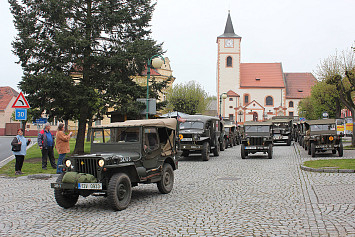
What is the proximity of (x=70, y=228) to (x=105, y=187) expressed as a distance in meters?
1.59

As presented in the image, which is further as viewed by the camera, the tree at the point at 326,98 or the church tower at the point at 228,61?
the church tower at the point at 228,61

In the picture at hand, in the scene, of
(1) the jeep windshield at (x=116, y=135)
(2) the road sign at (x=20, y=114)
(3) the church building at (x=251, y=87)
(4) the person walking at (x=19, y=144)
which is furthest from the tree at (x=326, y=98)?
(3) the church building at (x=251, y=87)

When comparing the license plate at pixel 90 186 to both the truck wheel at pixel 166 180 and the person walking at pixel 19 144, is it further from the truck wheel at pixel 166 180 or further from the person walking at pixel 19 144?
the person walking at pixel 19 144

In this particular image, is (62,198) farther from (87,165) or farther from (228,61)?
(228,61)

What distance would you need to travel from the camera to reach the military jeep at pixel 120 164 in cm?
796

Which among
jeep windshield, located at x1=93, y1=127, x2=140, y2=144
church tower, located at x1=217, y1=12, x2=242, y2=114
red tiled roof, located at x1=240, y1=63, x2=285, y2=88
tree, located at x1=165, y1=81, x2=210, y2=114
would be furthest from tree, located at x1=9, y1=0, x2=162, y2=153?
red tiled roof, located at x1=240, y1=63, x2=285, y2=88

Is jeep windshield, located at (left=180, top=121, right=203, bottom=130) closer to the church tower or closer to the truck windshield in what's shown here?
the truck windshield

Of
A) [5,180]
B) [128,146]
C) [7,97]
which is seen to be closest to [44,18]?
[5,180]

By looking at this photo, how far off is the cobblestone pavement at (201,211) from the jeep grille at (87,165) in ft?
2.61

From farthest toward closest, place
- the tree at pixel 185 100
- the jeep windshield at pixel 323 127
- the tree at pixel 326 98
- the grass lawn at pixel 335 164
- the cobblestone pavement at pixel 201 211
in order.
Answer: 1. the tree at pixel 185 100
2. the tree at pixel 326 98
3. the jeep windshield at pixel 323 127
4. the grass lawn at pixel 335 164
5. the cobblestone pavement at pixel 201 211

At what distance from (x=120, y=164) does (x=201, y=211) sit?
6.34ft

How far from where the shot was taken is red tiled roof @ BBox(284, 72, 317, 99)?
99125mm

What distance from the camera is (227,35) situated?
95.1 meters

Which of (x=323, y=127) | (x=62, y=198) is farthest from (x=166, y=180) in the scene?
(x=323, y=127)
